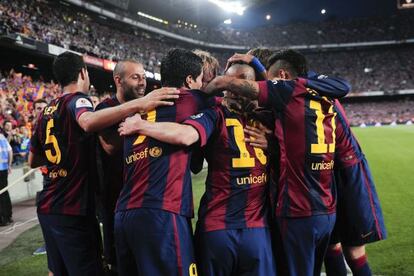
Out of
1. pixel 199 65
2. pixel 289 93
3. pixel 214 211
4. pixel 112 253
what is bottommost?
pixel 112 253

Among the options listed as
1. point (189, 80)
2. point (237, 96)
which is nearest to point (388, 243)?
point (237, 96)

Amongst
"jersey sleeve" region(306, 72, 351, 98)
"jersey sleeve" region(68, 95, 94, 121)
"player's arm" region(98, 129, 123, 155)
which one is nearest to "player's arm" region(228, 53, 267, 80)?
"jersey sleeve" region(306, 72, 351, 98)

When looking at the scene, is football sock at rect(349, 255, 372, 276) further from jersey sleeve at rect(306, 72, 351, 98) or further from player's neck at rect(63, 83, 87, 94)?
player's neck at rect(63, 83, 87, 94)

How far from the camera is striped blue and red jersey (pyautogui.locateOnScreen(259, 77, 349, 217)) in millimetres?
2713

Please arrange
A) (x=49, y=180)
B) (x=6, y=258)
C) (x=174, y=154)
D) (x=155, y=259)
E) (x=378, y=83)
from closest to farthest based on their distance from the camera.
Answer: (x=155, y=259), (x=174, y=154), (x=49, y=180), (x=6, y=258), (x=378, y=83)

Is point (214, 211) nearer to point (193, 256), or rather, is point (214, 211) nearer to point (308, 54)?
point (193, 256)

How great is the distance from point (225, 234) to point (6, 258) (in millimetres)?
4531

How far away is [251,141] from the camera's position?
2730 millimetres

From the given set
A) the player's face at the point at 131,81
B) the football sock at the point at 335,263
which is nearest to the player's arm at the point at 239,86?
the player's face at the point at 131,81

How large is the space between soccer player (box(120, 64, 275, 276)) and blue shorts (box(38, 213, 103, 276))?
1.08 meters

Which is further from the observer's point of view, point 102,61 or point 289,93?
point 102,61

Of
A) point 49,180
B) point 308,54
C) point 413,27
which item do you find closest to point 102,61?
point 49,180

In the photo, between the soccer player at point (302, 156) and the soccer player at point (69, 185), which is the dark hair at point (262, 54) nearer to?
the soccer player at point (302, 156)

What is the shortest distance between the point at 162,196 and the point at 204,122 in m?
0.54
